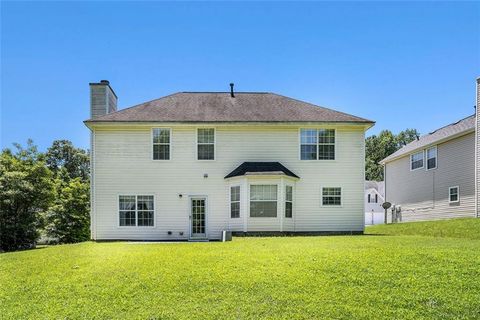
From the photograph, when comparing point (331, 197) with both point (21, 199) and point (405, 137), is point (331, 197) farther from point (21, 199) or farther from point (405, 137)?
point (405, 137)

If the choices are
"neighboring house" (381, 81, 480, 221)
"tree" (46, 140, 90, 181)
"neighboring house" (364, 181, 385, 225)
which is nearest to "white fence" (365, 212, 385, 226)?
"neighboring house" (364, 181, 385, 225)

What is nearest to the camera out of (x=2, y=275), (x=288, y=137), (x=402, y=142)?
(x=2, y=275)

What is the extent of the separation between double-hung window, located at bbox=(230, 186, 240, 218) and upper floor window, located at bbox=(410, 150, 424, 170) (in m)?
13.7

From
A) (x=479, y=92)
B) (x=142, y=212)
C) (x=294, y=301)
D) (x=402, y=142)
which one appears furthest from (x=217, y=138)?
(x=402, y=142)

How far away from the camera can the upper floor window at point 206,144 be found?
1831cm

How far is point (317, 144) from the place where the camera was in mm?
18547

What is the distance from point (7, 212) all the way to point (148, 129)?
8233 mm

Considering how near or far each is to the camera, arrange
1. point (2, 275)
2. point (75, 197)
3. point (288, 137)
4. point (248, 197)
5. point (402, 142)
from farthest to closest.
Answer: point (402, 142)
point (75, 197)
point (288, 137)
point (248, 197)
point (2, 275)

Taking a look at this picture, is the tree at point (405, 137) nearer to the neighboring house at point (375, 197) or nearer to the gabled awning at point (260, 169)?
the neighboring house at point (375, 197)

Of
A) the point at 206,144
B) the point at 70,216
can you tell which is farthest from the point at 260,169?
the point at 70,216

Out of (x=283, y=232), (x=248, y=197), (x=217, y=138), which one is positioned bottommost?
(x=283, y=232)

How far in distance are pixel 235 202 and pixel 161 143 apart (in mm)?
4428

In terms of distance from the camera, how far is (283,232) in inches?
688

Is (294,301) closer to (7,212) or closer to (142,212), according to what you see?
(142,212)
